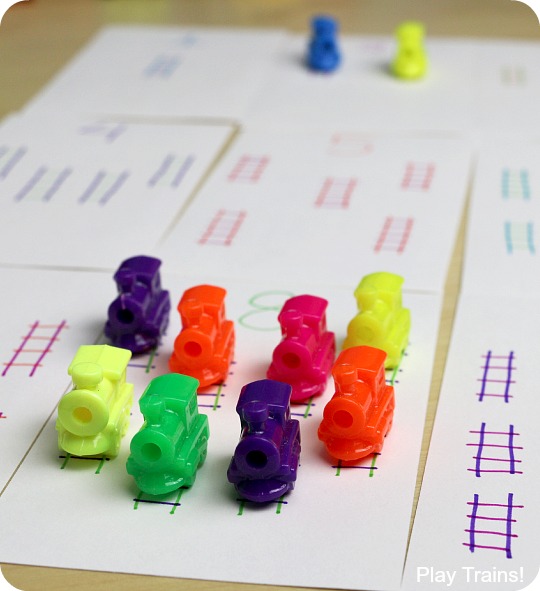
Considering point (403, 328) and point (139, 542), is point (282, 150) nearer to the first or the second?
point (403, 328)

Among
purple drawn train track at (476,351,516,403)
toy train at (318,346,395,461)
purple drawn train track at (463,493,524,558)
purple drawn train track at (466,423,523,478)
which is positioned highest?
toy train at (318,346,395,461)

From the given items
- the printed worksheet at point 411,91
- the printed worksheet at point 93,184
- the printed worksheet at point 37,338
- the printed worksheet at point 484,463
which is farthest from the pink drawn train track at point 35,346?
the printed worksheet at point 411,91

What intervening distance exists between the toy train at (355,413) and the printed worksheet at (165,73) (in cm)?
79

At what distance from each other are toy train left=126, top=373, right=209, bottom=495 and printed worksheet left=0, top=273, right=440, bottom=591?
2cm

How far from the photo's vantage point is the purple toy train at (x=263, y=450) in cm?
81

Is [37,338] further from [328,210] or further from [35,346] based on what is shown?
[328,210]

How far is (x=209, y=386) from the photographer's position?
974 millimetres

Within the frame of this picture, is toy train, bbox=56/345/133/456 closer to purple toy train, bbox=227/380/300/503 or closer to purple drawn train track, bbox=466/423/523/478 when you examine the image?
purple toy train, bbox=227/380/300/503

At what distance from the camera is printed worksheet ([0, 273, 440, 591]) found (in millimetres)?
771

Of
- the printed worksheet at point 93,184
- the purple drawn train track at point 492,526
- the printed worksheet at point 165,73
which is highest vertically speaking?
the purple drawn train track at point 492,526

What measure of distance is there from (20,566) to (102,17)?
1449mm

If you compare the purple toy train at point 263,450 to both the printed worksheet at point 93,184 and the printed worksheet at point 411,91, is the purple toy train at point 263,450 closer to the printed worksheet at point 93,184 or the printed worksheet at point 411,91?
the printed worksheet at point 93,184

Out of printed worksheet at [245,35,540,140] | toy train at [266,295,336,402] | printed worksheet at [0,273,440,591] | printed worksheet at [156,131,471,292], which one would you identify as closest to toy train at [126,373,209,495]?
printed worksheet at [0,273,440,591]

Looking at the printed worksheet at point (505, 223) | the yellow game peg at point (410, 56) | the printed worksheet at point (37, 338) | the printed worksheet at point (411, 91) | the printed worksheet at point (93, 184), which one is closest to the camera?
the printed worksheet at point (37, 338)
